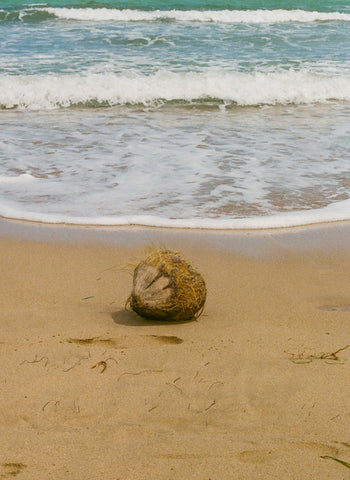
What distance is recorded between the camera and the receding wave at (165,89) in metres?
11.8

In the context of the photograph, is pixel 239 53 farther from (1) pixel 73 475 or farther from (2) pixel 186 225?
(1) pixel 73 475

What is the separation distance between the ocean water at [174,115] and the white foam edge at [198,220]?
2 cm

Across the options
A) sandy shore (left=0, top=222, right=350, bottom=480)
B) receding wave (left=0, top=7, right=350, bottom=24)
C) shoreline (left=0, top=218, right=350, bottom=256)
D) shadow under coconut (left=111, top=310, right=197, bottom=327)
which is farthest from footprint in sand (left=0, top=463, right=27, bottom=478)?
receding wave (left=0, top=7, right=350, bottom=24)

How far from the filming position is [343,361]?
3320 mm

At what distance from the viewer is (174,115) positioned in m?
10.7

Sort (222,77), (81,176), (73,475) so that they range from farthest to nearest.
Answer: (222,77), (81,176), (73,475)

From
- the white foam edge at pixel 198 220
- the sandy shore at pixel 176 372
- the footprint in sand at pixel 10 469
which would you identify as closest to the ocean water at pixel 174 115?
the white foam edge at pixel 198 220

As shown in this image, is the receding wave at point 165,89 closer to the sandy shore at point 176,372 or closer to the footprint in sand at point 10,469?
the sandy shore at point 176,372

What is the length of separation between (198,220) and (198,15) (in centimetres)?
1611

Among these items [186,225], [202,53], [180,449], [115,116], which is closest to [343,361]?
[180,449]

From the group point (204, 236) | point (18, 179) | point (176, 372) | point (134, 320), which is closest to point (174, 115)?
point (18, 179)

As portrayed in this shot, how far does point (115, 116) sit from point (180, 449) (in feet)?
28.5

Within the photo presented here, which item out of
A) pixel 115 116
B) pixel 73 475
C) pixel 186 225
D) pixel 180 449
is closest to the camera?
pixel 73 475

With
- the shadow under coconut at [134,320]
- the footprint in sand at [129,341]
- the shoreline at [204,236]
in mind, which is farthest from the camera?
the shoreline at [204,236]
